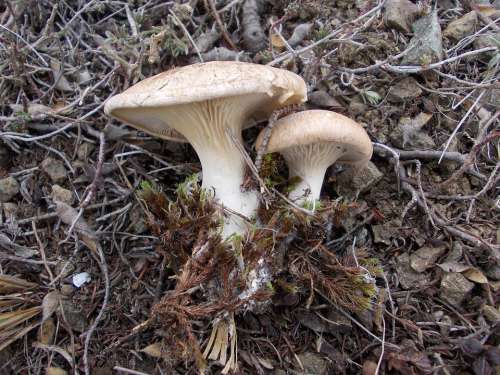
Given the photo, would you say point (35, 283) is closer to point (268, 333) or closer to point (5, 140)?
point (5, 140)

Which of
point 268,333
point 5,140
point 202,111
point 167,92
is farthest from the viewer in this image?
point 5,140

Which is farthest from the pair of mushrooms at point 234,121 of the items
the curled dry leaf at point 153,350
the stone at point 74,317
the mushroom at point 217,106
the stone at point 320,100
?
the stone at point 74,317

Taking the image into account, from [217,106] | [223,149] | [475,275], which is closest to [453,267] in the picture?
[475,275]

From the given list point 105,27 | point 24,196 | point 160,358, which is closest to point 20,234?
point 24,196

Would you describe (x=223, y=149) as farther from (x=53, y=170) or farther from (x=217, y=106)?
(x=53, y=170)

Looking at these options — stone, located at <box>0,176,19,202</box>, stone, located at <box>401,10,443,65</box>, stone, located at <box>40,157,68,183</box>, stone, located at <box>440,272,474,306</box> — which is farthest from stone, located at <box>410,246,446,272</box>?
stone, located at <box>0,176,19,202</box>
